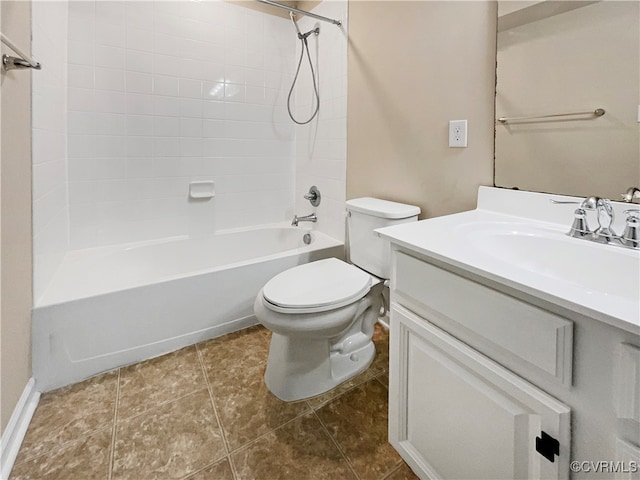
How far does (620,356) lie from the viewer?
500 mm

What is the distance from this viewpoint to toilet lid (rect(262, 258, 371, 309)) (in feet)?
4.11

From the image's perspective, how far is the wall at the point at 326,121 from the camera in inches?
79.0

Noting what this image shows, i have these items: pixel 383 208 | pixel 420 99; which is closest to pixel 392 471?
pixel 383 208

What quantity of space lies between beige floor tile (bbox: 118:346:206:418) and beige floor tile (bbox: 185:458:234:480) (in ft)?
1.30

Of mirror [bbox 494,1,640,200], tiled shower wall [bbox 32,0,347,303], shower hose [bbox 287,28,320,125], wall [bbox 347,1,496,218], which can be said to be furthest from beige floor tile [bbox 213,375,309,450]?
shower hose [bbox 287,28,320,125]

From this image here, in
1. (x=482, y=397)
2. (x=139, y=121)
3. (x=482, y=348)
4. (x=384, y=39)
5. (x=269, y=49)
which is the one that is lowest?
(x=482, y=397)

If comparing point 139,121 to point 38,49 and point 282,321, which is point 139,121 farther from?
point 282,321

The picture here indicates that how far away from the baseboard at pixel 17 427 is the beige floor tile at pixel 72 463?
34 mm

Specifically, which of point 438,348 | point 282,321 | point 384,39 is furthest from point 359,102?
point 438,348

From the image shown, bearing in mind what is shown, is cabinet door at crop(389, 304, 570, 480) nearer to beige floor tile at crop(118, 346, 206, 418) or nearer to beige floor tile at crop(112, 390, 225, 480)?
beige floor tile at crop(112, 390, 225, 480)

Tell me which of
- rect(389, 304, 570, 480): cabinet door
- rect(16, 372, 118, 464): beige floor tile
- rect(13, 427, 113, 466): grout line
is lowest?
rect(13, 427, 113, 466): grout line

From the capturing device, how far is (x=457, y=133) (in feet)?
4.49

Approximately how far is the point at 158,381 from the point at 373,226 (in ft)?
3.94

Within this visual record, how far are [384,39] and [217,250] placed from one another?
167 centimetres
